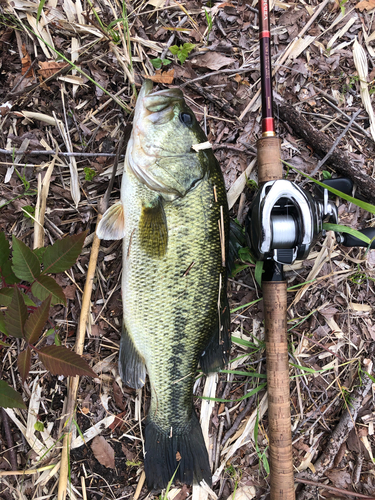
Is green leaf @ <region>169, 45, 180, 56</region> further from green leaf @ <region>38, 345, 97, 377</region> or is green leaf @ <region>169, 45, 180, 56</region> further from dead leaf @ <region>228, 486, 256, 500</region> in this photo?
dead leaf @ <region>228, 486, 256, 500</region>

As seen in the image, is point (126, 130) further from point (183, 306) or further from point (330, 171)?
point (330, 171)

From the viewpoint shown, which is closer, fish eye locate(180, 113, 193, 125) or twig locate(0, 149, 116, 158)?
fish eye locate(180, 113, 193, 125)

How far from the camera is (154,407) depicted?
7.86 ft

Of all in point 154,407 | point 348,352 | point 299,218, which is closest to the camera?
point 299,218

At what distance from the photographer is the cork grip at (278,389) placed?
2352 mm

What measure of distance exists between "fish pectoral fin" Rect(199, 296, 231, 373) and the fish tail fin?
43cm

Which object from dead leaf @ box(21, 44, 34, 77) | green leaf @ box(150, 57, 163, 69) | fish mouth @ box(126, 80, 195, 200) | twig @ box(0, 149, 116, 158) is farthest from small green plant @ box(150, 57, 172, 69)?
dead leaf @ box(21, 44, 34, 77)

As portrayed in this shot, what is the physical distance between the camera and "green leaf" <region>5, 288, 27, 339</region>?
5.42 feet

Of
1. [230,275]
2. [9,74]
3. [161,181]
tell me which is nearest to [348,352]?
[230,275]

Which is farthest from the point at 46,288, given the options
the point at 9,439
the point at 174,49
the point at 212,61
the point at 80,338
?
the point at 212,61

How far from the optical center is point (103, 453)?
251 centimetres

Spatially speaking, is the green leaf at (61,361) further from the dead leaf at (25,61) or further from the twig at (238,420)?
the dead leaf at (25,61)

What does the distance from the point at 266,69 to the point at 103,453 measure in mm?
3061

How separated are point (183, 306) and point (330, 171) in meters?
1.74
